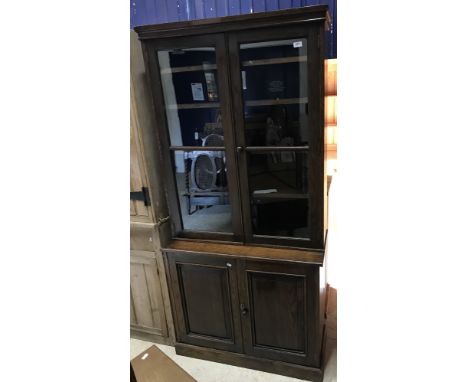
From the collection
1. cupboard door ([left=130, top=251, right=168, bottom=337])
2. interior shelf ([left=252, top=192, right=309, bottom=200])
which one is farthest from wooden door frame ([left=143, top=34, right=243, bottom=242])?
cupboard door ([left=130, top=251, right=168, bottom=337])

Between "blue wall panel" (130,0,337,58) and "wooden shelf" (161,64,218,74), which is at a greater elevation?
"blue wall panel" (130,0,337,58)

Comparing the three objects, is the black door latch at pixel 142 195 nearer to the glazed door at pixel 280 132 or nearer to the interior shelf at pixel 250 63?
the glazed door at pixel 280 132

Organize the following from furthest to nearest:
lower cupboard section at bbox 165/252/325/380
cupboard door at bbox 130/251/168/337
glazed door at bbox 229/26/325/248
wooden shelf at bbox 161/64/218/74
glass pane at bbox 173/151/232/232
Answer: cupboard door at bbox 130/251/168/337 → glass pane at bbox 173/151/232/232 → lower cupboard section at bbox 165/252/325/380 → wooden shelf at bbox 161/64/218/74 → glazed door at bbox 229/26/325/248

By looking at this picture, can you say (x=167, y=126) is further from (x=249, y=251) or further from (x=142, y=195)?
(x=249, y=251)

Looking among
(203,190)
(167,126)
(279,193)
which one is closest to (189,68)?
(167,126)

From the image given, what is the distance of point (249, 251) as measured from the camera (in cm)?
179

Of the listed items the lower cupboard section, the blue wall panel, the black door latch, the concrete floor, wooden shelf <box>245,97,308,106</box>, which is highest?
the blue wall panel

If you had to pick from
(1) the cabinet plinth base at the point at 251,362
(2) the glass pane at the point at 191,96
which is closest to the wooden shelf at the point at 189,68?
(2) the glass pane at the point at 191,96

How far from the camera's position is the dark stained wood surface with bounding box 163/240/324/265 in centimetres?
168

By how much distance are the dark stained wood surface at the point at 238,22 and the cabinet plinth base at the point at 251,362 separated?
1828 mm

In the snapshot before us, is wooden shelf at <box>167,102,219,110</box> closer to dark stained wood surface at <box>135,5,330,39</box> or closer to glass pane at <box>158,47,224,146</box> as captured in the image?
glass pane at <box>158,47,224,146</box>

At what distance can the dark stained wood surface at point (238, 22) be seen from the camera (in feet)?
4.43

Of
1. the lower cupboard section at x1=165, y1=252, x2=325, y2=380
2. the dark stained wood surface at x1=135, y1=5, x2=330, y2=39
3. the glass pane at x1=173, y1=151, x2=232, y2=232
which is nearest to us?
the dark stained wood surface at x1=135, y1=5, x2=330, y2=39
